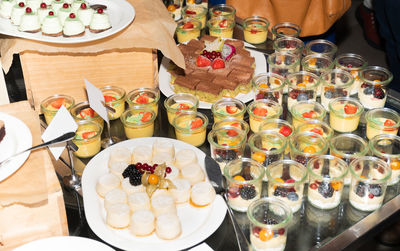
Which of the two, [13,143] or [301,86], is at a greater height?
[13,143]

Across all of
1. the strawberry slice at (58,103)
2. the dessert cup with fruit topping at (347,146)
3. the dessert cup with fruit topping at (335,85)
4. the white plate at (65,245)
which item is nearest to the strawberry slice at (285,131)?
the dessert cup with fruit topping at (347,146)

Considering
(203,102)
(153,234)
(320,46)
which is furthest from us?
(320,46)

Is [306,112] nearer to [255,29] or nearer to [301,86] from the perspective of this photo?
[301,86]

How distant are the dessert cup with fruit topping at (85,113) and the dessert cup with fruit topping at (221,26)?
1.10 meters

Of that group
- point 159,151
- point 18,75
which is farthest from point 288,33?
point 18,75

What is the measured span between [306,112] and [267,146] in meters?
0.36

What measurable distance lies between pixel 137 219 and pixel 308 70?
1.39 meters

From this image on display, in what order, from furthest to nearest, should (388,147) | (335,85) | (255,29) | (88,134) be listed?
(255,29)
(335,85)
(88,134)
(388,147)

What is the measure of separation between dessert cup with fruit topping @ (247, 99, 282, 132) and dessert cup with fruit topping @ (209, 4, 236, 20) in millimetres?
957

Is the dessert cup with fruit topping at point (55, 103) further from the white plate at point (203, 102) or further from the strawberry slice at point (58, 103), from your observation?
the white plate at point (203, 102)

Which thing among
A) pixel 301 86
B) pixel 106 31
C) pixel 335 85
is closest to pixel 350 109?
pixel 335 85

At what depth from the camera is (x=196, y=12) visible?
3.60 meters

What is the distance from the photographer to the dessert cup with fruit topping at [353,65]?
2913 mm

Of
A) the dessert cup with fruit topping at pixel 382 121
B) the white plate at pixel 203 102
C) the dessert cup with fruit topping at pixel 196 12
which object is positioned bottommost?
the white plate at pixel 203 102
